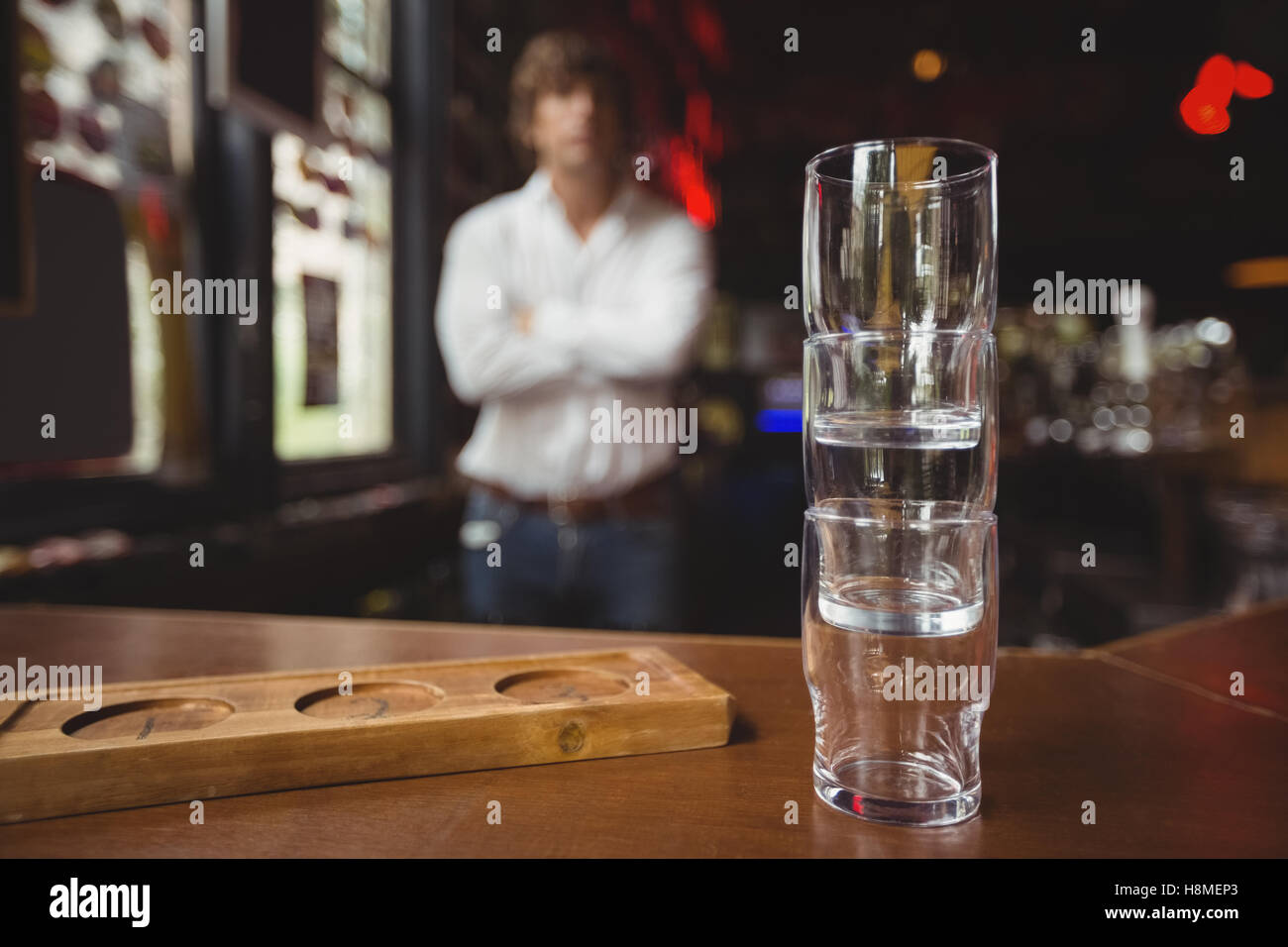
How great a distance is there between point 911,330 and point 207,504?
2308 millimetres

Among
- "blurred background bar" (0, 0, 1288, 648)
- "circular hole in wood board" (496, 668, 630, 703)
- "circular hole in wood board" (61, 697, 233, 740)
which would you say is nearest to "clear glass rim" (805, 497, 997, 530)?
"circular hole in wood board" (496, 668, 630, 703)

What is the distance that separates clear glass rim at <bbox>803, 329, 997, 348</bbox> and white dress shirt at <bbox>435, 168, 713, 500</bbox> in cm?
152

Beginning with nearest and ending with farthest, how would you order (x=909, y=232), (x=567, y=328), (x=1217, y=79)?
(x=909, y=232), (x=567, y=328), (x=1217, y=79)

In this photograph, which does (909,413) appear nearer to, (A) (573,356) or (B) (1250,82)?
(A) (573,356)

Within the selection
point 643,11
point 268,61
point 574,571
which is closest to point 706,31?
point 643,11

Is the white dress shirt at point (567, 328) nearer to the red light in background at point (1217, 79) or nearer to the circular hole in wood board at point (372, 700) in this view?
the circular hole in wood board at point (372, 700)

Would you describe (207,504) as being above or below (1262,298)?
below

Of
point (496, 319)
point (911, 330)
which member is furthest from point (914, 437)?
point (496, 319)

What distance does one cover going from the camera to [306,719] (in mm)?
700

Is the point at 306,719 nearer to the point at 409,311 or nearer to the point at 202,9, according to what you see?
the point at 202,9

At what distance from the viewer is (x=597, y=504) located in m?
2.21

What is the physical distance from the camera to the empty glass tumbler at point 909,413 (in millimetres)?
652

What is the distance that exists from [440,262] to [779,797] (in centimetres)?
348

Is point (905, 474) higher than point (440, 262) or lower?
lower
